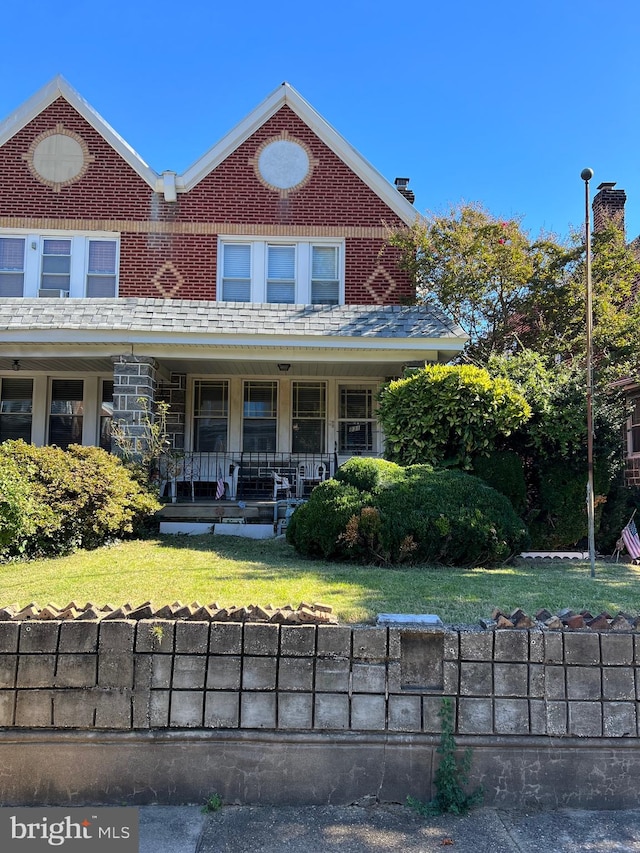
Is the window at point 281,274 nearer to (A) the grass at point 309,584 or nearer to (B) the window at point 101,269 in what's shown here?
(B) the window at point 101,269

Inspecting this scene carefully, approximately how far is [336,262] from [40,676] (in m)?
11.0

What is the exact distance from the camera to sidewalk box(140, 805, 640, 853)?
8.97 ft

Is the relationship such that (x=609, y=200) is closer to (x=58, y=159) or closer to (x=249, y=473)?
(x=249, y=473)

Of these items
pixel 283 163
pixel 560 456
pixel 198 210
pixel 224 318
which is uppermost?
pixel 283 163

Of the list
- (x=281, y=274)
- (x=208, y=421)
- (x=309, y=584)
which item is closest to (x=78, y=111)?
(x=281, y=274)

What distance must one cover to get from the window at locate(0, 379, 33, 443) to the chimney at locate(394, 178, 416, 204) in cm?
995

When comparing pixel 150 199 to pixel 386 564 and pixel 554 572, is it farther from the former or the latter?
pixel 554 572

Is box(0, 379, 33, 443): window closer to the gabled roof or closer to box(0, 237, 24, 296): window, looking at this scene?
box(0, 237, 24, 296): window

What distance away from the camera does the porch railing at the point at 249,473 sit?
39.4 ft

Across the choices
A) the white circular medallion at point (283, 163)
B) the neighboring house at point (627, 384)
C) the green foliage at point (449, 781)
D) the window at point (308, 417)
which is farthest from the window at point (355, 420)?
the green foliage at point (449, 781)

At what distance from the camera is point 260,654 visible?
3123mm

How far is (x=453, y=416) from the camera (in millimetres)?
8453

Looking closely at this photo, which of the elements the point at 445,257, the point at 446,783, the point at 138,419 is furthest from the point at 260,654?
the point at 445,257

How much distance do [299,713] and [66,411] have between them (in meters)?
11.4
